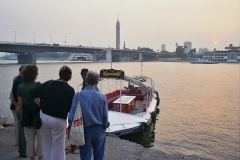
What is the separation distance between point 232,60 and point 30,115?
177857 millimetres

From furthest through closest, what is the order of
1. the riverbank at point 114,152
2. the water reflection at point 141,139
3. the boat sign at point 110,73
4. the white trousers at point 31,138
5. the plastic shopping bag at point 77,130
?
1. the boat sign at point 110,73
2. the water reflection at point 141,139
3. the riverbank at point 114,152
4. the white trousers at point 31,138
5. the plastic shopping bag at point 77,130

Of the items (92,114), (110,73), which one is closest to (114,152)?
(92,114)

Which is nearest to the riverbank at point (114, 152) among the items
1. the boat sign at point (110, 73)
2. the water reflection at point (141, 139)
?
the water reflection at point (141, 139)

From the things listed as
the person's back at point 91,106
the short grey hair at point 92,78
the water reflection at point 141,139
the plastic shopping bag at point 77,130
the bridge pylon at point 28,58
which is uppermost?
the bridge pylon at point 28,58

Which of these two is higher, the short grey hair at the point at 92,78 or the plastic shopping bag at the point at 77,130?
the short grey hair at the point at 92,78

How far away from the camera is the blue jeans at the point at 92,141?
160 inches

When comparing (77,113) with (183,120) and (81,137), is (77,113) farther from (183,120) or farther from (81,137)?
(183,120)

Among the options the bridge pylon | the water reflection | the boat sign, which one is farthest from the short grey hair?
the bridge pylon

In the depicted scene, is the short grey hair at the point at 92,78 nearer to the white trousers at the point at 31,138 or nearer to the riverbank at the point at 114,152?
the white trousers at the point at 31,138

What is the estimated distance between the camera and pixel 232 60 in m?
164

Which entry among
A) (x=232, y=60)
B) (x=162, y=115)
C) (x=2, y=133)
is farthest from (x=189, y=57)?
(x=2, y=133)

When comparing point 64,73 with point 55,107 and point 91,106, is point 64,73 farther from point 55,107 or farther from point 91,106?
point 91,106

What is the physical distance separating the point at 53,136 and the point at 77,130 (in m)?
0.63

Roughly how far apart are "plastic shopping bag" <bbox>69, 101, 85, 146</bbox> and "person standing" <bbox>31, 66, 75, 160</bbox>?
38cm
